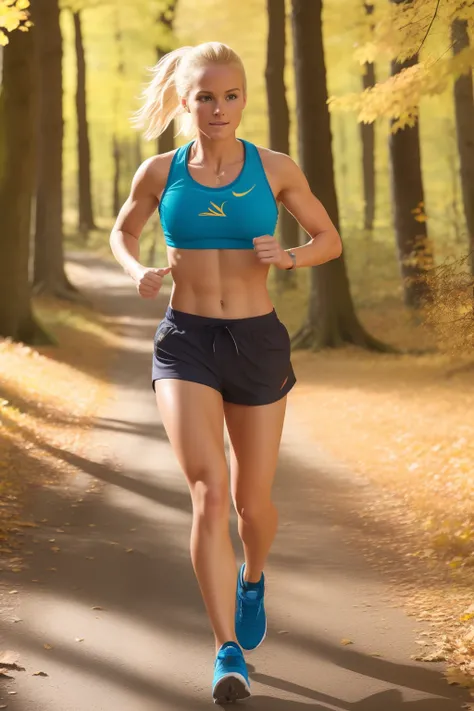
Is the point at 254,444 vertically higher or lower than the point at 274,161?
lower

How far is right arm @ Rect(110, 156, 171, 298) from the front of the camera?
421 cm

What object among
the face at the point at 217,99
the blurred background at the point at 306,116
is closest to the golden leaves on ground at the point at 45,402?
the blurred background at the point at 306,116

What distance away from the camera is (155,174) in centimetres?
422

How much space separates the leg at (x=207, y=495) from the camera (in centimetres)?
395

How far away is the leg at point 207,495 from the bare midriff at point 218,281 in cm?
34

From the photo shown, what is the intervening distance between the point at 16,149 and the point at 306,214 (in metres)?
11.9

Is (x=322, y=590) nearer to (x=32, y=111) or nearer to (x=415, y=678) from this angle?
(x=415, y=678)

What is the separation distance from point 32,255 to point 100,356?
6.13 m

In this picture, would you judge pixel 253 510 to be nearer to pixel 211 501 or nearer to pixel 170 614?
pixel 211 501

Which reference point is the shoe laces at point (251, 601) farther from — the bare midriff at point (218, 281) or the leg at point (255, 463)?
the bare midriff at point (218, 281)

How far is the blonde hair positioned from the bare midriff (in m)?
0.64

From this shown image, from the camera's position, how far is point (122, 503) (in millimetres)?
7695

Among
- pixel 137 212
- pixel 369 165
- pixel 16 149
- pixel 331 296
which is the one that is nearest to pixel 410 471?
pixel 137 212

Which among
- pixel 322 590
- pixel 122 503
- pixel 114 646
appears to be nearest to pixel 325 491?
Result: pixel 122 503
